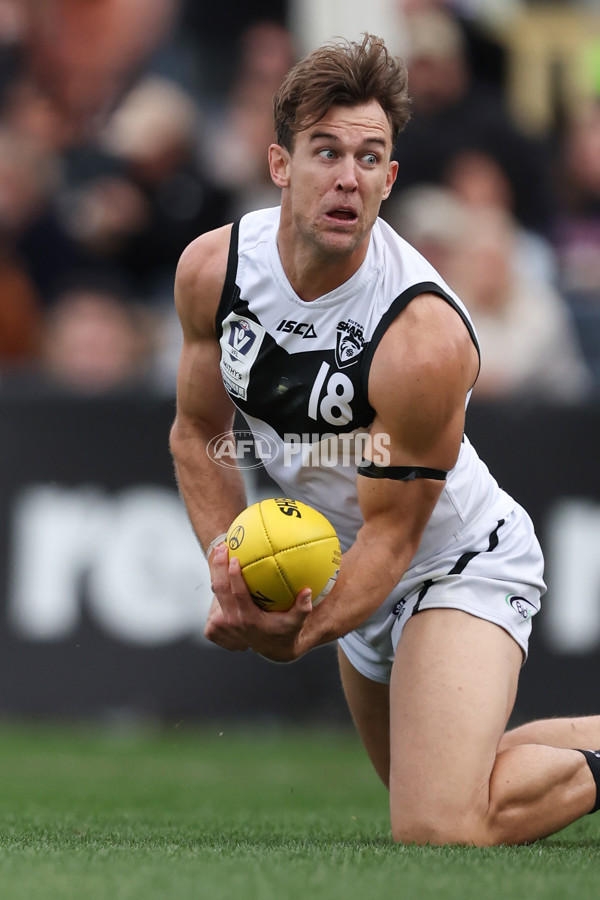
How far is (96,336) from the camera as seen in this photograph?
9.90 meters

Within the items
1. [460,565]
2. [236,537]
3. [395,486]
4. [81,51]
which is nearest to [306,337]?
[395,486]

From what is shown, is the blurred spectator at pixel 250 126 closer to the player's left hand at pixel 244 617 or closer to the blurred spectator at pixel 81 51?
the blurred spectator at pixel 81 51

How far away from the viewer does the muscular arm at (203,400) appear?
208 inches

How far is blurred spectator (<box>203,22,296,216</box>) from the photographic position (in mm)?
10445

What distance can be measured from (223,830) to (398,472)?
1.66 metres

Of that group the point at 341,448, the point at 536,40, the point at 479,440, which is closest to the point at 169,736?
the point at 479,440

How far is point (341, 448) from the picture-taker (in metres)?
5.18

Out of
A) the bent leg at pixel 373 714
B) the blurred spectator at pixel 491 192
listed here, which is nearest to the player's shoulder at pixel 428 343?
the bent leg at pixel 373 714

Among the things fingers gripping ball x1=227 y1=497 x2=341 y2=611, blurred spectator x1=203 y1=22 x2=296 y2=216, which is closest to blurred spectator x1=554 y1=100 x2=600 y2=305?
blurred spectator x1=203 y1=22 x2=296 y2=216

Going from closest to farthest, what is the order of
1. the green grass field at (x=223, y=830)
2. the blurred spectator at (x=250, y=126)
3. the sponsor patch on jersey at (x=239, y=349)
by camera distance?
the green grass field at (x=223, y=830)
the sponsor patch on jersey at (x=239, y=349)
the blurred spectator at (x=250, y=126)

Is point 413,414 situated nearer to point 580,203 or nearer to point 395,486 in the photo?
point 395,486

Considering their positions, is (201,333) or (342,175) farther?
(201,333)

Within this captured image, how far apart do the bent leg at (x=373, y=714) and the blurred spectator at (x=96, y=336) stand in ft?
14.2

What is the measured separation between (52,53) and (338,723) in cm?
579
